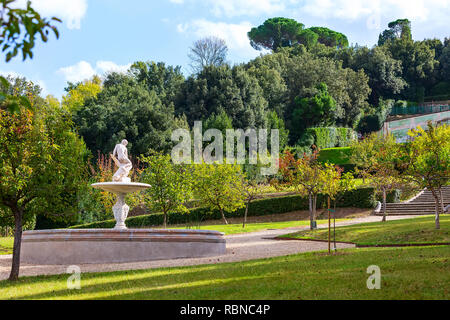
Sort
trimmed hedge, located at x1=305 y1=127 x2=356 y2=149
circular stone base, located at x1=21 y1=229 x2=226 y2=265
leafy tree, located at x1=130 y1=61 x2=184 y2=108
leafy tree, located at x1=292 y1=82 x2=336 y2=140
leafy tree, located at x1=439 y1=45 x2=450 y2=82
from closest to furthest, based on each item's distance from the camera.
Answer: circular stone base, located at x1=21 y1=229 x2=226 y2=265, trimmed hedge, located at x1=305 y1=127 x2=356 y2=149, leafy tree, located at x1=292 y1=82 x2=336 y2=140, leafy tree, located at x1=130 y1=61 x2=184 y2=108, leafy tree, located at x1=439 y1=45 x2=450 y2=82

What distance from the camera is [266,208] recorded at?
117 ft

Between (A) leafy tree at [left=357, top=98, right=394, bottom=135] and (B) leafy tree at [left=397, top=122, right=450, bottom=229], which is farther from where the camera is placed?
(A) leafy tree at [left=357, top=98, right=394, bottom=135]

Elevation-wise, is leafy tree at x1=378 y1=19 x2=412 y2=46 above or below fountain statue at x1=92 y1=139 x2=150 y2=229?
above

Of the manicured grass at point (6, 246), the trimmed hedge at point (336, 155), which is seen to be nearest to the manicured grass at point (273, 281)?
the manicured grass at point (6, 246)

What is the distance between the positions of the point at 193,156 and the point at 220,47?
26.8 meters

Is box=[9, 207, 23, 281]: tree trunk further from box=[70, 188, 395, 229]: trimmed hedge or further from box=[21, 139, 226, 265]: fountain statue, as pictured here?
box=[70, 188, 395, 229]: trimmed hedge

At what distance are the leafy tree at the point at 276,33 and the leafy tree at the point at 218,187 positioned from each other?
6892 centimetres

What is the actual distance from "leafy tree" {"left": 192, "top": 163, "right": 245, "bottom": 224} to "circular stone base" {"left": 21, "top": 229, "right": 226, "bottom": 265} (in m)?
15.1

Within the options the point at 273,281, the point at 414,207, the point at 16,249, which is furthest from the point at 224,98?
the point at 273,281

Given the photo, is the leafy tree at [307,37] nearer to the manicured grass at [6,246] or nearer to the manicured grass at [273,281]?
the manicured grass at [6,246]

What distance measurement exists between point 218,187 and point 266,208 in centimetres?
582

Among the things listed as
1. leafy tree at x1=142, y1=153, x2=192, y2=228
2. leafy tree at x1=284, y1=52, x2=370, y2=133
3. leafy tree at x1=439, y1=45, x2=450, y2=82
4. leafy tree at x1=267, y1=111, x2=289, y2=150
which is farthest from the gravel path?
leafy tree at x1=439, y1=45, x2=450, y2=82

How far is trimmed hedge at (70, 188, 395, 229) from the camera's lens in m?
33.4

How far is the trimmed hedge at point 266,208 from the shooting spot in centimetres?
3341
